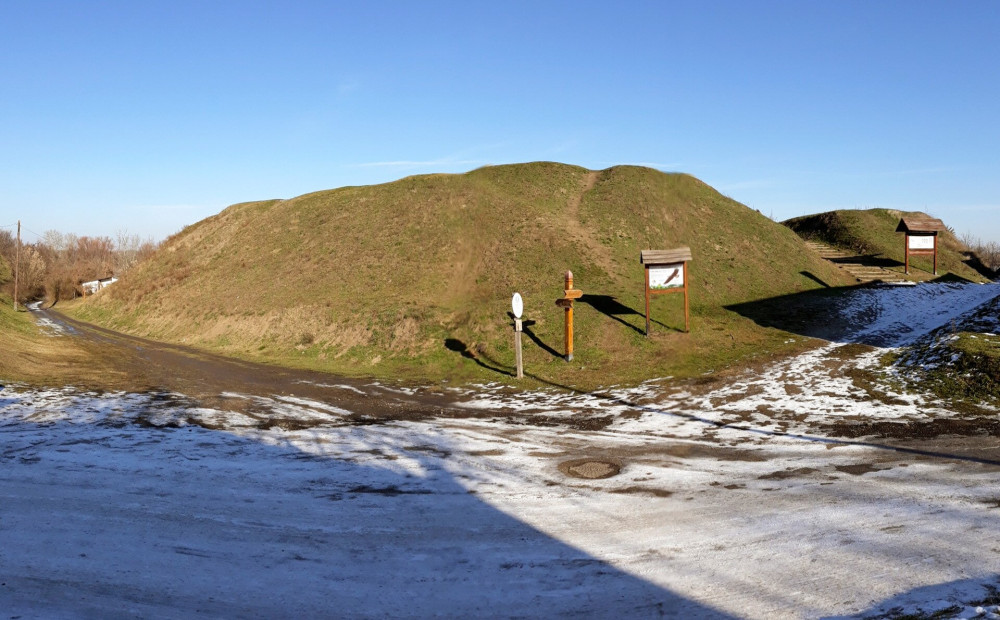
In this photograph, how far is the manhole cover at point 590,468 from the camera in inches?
392

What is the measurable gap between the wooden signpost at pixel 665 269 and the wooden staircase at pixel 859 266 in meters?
15.4

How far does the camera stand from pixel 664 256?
76.6 ft

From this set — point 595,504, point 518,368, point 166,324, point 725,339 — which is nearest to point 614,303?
point 725,339

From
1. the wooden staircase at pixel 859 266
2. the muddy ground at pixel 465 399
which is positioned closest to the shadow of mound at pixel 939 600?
the muddy ground at pixel 465 399

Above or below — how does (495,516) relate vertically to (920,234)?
below

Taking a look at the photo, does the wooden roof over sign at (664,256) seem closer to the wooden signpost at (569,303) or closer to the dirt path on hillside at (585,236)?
the wooden signpost at (569,303)

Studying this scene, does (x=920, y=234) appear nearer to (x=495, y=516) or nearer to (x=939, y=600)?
(x=939, y=600)

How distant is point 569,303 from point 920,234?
24.3 metres

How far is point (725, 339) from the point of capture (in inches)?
914

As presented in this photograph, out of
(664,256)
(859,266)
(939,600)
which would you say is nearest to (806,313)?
(664,256)

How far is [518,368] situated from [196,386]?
34.6ft

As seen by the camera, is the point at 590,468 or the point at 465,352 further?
the point at 465,352

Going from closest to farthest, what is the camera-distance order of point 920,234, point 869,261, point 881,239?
point 920,234
point 869,261
point 881,239

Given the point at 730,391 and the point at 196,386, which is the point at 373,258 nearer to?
the point at 196,386
